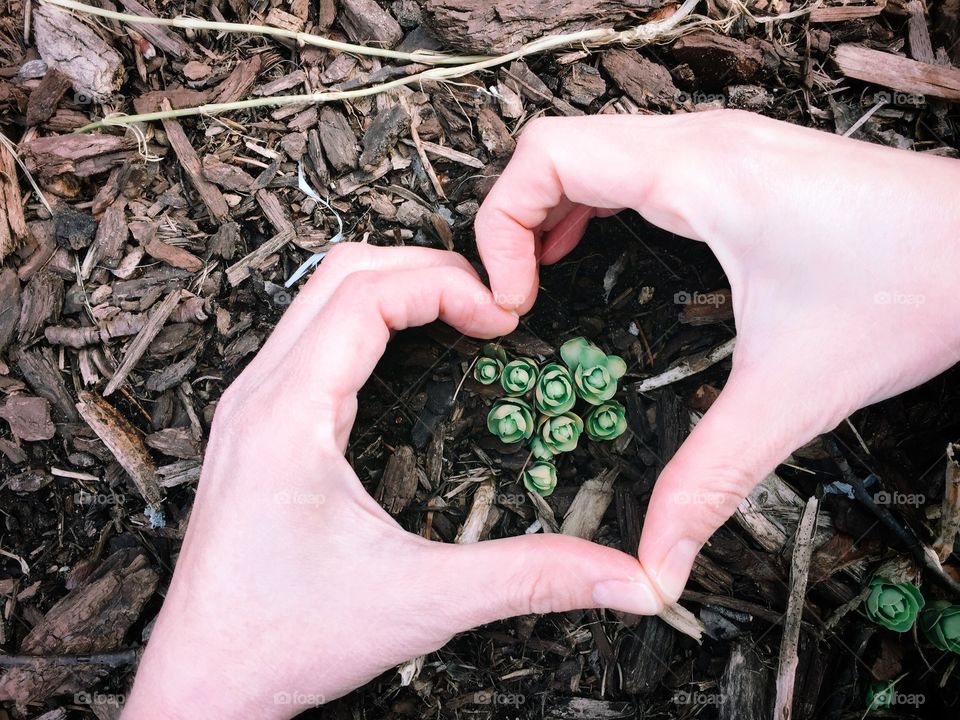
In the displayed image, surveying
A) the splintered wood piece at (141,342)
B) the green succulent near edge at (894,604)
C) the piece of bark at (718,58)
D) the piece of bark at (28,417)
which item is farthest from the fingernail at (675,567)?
the piece of bark at (28,417)

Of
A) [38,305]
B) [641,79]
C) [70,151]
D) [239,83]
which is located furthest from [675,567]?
[70,151]

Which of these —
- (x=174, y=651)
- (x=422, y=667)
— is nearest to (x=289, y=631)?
(x=174, y=651)

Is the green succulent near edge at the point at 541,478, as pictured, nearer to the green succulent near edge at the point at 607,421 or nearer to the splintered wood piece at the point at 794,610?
the green succulent near edge at the point at 607,421

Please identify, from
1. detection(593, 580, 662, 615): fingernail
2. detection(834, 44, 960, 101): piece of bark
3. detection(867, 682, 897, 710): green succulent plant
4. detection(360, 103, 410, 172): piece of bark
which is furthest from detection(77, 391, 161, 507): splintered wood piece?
detection(834, 44, 960, 101): piece of bark

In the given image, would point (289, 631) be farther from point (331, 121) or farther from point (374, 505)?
point (331, 121)

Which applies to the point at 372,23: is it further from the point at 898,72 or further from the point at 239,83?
the point at 898,72
